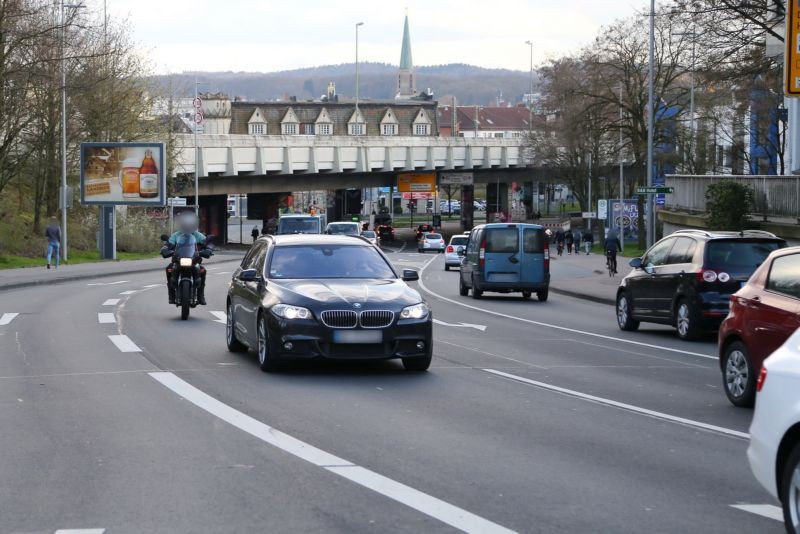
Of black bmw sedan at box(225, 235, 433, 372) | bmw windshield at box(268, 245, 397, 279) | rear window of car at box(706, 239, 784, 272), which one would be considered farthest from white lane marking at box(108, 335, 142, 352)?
rear window of car at box(706, 239, 784, 272)

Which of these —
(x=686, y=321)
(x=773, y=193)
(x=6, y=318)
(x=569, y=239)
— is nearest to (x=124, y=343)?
(x=6, y=318)

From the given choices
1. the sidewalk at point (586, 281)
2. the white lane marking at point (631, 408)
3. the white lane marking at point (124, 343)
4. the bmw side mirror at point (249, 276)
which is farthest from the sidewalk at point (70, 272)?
the white lane marking at point (631, 408)

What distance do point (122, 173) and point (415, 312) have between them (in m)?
42.2

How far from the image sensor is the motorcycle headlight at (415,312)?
43.1 feet

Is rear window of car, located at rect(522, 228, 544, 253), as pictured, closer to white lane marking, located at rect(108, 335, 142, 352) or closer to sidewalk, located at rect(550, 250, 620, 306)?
sidewalk, located at rect(550, 250, 620, 306)

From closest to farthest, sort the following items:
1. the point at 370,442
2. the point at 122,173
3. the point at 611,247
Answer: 1. the point at 370,442
2. the point at 611,247
3. the point at 122,173

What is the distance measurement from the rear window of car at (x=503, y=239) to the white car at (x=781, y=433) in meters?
23.6

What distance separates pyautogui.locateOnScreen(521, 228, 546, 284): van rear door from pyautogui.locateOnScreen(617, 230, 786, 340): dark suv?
Result: 9435 millimetres

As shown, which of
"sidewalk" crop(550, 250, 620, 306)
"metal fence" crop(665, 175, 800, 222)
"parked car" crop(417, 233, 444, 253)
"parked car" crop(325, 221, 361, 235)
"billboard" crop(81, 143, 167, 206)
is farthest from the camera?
"parked car" crop(417, 233, 444, 253)

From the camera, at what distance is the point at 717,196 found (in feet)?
111

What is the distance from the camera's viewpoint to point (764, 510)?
275 inches

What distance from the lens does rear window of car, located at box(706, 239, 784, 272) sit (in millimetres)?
18594

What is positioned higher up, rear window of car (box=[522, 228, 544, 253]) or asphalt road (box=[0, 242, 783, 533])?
rear window of car (box=[522, 228, 544, 253])

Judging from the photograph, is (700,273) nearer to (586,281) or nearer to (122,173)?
(586,281)
